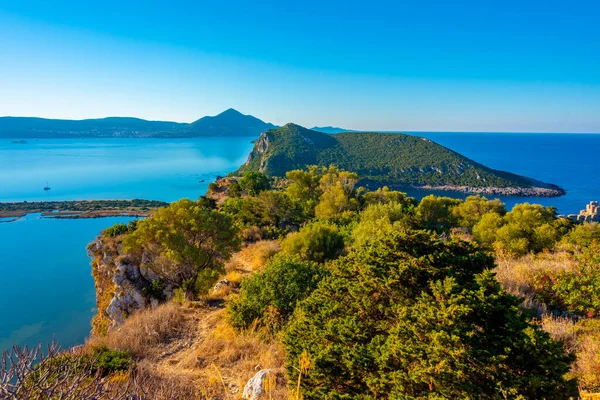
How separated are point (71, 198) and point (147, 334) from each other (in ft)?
285

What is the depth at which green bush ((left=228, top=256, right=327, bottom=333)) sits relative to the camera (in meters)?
7.23

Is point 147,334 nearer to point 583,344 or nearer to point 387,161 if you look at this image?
point 583,344

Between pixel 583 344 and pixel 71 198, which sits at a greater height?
pixel 583 344

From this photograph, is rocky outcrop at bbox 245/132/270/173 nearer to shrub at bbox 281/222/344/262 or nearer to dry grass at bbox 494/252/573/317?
shrub at bbox 281/222/344/262

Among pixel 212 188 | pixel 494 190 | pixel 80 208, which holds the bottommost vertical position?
pixel 80 208

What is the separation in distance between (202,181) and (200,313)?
96.0 meters

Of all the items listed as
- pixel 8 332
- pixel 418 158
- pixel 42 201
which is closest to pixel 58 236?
pixel 8 332

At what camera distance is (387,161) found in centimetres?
10794

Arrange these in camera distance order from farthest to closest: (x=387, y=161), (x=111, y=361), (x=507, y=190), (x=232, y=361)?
1. (x=387, y=161)
2. (x=507, y=190)
3. (x=232, y=361)
4. (x=111, y=361)

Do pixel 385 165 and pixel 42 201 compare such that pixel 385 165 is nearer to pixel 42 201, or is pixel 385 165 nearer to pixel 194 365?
pixel 42 201

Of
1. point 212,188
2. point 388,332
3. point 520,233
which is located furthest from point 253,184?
point 388,332

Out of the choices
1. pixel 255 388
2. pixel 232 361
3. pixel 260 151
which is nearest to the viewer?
pixel 255 388

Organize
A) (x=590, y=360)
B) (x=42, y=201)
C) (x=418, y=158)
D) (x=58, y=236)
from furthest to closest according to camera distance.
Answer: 1. (x=418, y=158)
2. (x=42, y=201)
3. (x=58, y=236)
4. (x=590, y=360)

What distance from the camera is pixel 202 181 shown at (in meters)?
101
